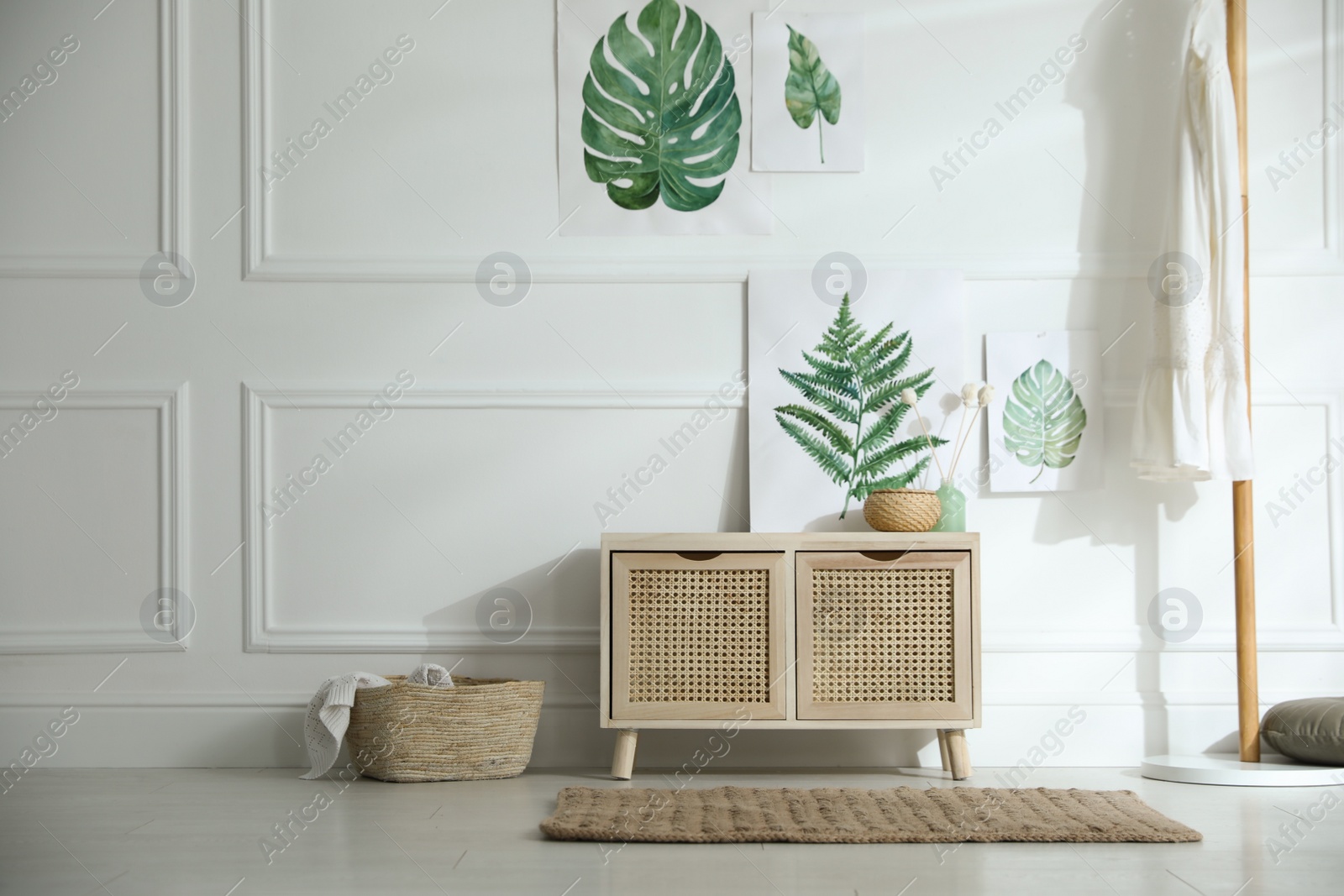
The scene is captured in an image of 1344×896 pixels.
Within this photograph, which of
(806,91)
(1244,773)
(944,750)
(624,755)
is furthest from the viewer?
(806,91)

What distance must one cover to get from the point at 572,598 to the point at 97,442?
4.58 ft

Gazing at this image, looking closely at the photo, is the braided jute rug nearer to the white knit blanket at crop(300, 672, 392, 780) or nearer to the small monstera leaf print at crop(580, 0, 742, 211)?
the white knit blanket at crop(300, 672, 392, 780)

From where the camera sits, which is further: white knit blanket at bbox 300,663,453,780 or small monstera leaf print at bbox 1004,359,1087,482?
small monstera leaf print at bbox 1004,359,1087,482

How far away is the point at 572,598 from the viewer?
9.72 ft

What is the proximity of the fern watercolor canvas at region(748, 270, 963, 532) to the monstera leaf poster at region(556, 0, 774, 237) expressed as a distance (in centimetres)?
27

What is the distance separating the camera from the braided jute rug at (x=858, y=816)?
6.46 feet

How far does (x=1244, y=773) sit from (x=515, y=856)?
1.76 meters

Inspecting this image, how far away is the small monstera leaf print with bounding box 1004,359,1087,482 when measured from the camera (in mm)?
3000

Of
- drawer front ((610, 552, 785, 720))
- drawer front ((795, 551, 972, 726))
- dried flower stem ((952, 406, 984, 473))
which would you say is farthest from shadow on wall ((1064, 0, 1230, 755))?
drawer front ((610, 552, 785, 720))

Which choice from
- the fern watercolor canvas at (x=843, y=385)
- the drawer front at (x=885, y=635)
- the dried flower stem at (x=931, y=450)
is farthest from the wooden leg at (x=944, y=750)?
the dried flower stem at (x=931, y=450)

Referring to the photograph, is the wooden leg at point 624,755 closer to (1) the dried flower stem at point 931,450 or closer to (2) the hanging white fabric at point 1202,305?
(1) the dried flower stem at point 931,450

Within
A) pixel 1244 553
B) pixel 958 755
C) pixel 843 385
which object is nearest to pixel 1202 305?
pixel 1244 553

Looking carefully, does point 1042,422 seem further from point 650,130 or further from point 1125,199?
point 650,130

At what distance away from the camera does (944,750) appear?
274cm
